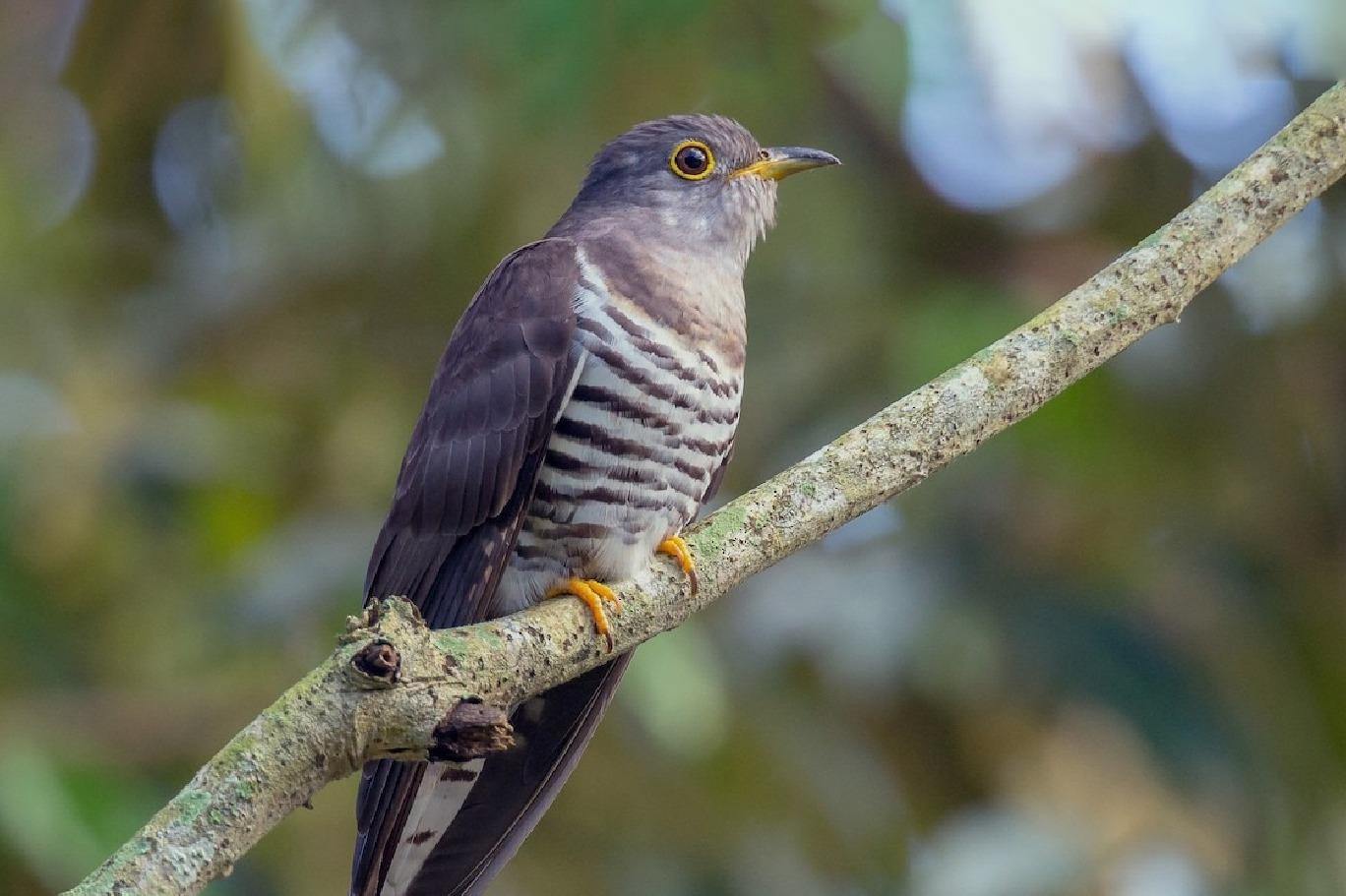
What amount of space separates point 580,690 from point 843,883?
3060 millimetres

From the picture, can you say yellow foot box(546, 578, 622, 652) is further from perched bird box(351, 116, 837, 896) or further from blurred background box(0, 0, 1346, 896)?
blurred background box(0, 0, 1346, 896)

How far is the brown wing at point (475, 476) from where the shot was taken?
315 centimetres

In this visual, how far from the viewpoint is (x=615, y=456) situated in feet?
10.8

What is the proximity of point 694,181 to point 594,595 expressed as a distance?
1.31m

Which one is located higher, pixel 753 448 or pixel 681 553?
pixel 753 448

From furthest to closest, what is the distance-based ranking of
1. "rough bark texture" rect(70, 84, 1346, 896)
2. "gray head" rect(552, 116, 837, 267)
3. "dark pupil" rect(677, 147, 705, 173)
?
"dark pupil" rect(677, 147, 705, 173) < "gray head" rect(552, 116, 837, 267) < "rough bark texture" rect(70, 84, 1346, 896)

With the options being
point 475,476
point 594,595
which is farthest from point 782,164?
point 594,595

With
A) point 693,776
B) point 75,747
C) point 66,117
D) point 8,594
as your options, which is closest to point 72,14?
point 66,117

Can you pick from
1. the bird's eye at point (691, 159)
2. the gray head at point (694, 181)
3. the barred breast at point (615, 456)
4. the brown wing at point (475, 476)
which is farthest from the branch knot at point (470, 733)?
the bird's eye at point (691, 159)

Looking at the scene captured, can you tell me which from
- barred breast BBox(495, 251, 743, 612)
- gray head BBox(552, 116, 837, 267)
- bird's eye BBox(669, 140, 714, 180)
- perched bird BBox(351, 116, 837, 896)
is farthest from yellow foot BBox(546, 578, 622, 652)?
bird's eye BBox(669, 140, 714, 180)

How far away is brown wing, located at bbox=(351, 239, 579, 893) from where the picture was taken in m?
3.15

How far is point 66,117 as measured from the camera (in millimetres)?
6883

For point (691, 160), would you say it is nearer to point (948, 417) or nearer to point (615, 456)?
point (615, 456)

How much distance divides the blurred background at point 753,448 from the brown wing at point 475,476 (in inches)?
66.3
